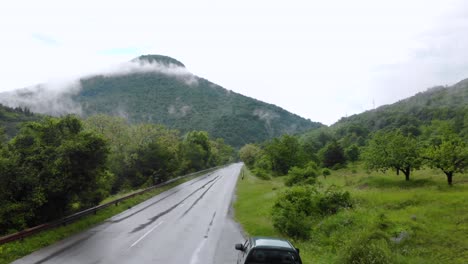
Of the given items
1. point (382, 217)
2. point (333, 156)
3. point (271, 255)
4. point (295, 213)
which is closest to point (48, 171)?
point (295, 213)

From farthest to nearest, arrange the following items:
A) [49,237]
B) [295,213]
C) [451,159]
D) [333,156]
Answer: [333,156] < [451,159] < [295,213] < [49,237]

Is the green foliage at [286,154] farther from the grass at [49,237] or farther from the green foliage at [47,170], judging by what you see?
the green foliage at [47,170]

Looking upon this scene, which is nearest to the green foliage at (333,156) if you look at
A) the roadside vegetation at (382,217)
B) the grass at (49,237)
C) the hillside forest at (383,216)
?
the hillside forest at (383,216)

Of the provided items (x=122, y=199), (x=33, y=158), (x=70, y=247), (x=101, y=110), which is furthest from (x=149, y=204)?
(x=101, y=110)

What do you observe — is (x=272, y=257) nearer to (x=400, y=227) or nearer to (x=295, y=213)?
(x=400, y=227)

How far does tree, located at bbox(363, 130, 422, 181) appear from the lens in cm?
3725

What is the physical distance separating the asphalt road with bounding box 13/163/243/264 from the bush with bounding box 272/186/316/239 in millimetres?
2505

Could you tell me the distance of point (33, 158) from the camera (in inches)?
830

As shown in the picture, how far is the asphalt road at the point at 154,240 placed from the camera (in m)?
15.1

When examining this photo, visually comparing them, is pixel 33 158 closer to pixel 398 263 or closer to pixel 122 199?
pixel 122 199

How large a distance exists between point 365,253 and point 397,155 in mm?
29305

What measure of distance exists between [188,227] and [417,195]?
15203mm

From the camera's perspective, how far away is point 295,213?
20.0 metres

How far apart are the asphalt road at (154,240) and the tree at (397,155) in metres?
19.1
